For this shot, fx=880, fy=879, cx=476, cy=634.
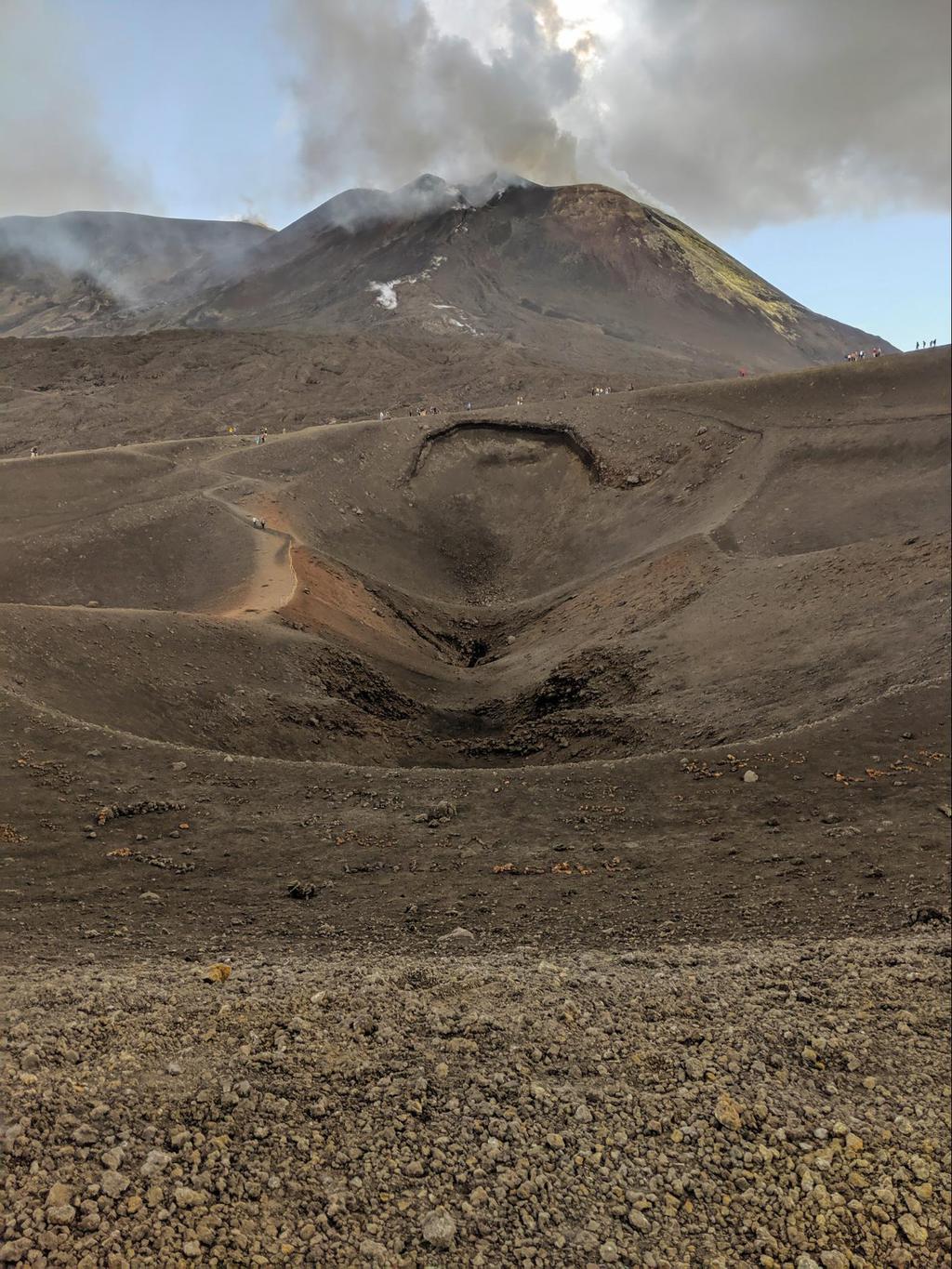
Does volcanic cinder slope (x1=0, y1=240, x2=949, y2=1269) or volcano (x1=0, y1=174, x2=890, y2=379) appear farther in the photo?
volcano (x1=0, y1=174, x2=890, y2=379)

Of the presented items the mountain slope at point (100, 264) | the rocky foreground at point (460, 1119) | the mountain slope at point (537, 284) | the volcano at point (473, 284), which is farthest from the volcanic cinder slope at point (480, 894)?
the mountain slope at point (100, 264)

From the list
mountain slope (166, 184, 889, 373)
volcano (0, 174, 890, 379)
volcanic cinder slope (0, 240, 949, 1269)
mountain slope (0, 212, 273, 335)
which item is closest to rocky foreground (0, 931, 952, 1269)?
volcanic cinder slope (0, 240, 949, 1269)

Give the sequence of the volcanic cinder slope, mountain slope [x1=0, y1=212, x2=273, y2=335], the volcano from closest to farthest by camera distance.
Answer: the volcanic cinder slope
the volcano
mountain slope [x1=0, y1=212, x2=273, y2=335]

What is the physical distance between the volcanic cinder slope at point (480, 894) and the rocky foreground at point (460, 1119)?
0.02 metres

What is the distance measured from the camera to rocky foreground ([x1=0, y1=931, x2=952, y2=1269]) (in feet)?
12.4

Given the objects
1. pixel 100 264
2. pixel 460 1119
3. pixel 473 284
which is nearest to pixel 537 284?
pixel 473 284

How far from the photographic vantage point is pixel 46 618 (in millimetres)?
13508

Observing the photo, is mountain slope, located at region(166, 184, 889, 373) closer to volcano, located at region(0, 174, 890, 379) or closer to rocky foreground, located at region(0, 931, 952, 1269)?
volcano, located at region(0, 174, 890, 379)

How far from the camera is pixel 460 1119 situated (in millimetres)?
4621

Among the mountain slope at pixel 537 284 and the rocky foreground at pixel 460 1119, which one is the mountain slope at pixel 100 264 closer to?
the mountain slope at pixel 537 284

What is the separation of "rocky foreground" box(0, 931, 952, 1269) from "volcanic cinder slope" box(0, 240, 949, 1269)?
2cm

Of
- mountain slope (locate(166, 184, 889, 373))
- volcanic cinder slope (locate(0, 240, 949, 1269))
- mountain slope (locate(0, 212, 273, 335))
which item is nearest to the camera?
volcanic cinder slope (locate(0, 240, 949, 1269))

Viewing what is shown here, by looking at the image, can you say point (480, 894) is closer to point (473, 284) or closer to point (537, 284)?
point (473, 284)

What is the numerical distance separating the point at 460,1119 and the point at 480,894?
3.69 m
